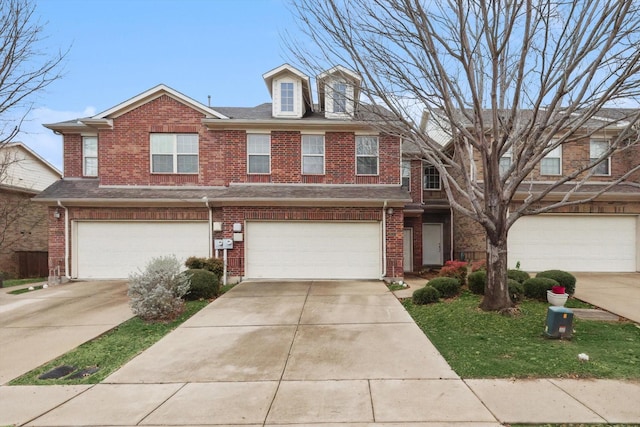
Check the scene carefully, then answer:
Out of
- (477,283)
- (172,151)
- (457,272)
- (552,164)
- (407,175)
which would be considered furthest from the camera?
(407,175)

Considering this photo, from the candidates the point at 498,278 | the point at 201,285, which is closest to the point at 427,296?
the point at 498,278

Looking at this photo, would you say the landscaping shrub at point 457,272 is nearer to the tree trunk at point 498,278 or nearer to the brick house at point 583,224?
the tree trunk at point 498,278

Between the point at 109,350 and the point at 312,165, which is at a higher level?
the point at 312,165

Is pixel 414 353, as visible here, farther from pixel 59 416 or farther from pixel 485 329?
pixel 59 416

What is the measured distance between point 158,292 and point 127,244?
587 cm

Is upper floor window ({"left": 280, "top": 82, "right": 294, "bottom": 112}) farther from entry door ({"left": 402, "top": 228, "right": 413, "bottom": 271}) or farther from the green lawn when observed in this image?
the green lawn

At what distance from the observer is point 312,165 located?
40.0 ft

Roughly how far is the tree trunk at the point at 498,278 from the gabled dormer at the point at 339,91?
14.9ft

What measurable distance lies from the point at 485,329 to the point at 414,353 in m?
1.88

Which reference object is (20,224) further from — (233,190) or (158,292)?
(158,292)

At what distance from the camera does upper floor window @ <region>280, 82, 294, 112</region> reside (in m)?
12.4

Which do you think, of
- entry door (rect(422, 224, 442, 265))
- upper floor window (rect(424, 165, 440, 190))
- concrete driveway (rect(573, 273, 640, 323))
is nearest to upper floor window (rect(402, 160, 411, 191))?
upper floor window (rect(424, 165, 440, 190))

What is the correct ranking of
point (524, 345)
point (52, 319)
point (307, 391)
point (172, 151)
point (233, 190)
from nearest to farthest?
point (307, 391)
point (524, 345)
point (52, 319)
point (233, 190)
point (172, 151)

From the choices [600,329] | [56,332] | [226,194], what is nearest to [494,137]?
[600,329]
